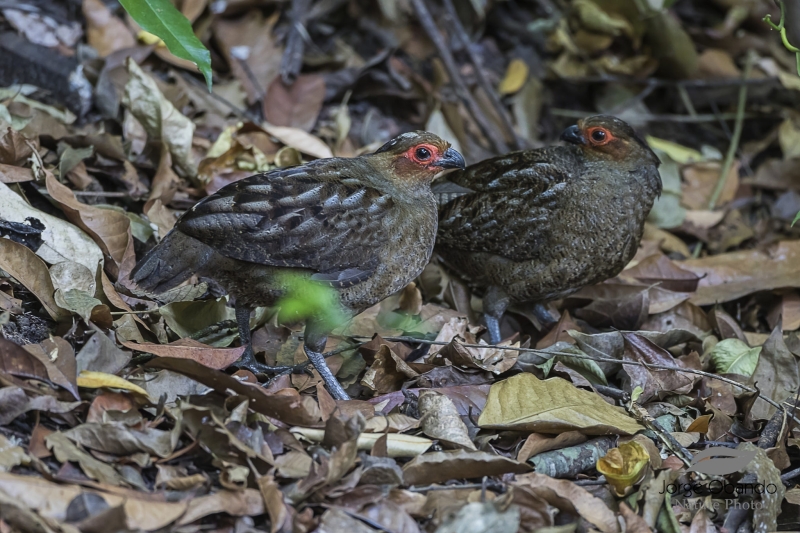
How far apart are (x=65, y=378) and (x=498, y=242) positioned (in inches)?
101

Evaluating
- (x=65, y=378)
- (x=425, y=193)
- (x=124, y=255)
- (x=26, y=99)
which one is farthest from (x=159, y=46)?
(x=65, y=378)

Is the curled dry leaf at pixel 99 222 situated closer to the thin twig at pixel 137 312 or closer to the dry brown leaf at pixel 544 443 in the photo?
the thin twig at pixel 137 312

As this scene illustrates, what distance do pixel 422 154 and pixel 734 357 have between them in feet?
6.94

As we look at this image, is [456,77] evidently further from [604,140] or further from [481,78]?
[604,140]

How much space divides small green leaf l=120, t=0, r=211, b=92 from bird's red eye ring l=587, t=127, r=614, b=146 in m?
2.30

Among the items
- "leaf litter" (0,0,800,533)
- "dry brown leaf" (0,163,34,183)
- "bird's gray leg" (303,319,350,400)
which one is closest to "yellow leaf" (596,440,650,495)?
"leaf litter" (0,0,800,533)

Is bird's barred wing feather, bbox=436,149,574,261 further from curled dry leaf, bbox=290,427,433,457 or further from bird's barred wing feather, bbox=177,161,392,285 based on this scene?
curled dry leaf, bbox=290,427,433,457

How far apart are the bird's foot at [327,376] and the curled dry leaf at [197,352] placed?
519 millimetres

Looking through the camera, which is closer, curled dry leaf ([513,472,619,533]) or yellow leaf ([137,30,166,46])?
curled dry leaf ([513,472,619,533])

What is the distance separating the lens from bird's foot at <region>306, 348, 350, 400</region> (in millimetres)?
4105

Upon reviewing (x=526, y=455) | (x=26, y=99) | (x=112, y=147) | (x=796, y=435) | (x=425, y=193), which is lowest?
(x=796, y=435)

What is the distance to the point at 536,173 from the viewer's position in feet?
16.5

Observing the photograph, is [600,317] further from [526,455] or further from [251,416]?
[251,416]

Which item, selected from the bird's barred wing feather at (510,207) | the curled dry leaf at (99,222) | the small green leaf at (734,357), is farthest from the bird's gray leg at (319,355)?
the small green leaf at (734,357)
